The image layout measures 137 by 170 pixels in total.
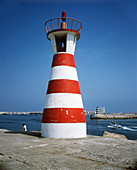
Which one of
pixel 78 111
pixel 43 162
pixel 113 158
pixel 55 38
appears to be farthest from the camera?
pixel 55 38

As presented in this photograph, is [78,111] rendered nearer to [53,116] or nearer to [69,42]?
[53,116]

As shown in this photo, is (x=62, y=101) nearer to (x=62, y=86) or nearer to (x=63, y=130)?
(x=62, y=86)

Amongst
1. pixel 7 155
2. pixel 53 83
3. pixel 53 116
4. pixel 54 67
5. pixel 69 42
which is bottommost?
pixel 7 155

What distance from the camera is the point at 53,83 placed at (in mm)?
10242

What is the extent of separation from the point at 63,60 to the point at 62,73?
79cm

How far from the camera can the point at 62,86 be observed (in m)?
9.99

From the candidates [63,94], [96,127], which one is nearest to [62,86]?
[63,94]

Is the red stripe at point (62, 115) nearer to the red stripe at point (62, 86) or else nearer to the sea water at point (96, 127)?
the red stripe at point (62, 86)

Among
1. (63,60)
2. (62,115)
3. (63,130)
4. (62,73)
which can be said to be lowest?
(63,130)

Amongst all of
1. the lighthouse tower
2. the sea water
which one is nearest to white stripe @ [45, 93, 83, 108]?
the lighthouse tower

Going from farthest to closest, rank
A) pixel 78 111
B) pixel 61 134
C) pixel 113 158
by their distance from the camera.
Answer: pixel 78 111, pixel 61 134, pixel 113 158

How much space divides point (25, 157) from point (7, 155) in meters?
0.66

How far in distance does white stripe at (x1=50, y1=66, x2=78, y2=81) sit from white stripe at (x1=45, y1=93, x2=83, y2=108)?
3.37 ft

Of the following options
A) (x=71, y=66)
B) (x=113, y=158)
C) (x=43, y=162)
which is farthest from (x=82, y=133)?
(x=43, y=162)
